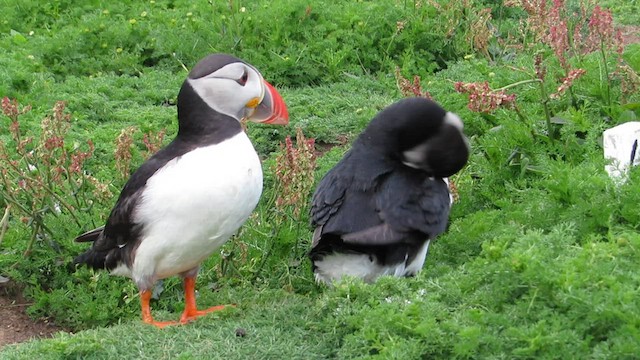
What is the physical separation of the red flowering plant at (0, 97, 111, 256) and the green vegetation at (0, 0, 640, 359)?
0.9 inches

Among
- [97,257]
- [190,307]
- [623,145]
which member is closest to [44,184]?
[97,257]

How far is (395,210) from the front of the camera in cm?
442

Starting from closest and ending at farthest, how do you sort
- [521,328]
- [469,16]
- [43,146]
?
[521,328] < [43,146] < [469,16]

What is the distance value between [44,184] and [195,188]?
145 cm

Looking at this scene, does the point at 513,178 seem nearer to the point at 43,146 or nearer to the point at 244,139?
the point at 244,139

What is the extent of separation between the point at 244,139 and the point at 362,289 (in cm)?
88

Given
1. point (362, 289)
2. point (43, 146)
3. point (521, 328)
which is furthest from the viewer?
point (43, 146)

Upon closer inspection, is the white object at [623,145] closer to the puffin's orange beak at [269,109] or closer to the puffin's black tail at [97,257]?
the puffin's orange beak at [269,109]

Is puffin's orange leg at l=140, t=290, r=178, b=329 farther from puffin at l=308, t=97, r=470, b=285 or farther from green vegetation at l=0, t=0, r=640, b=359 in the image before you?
puffin at l=308, t=97, r=470, b=285

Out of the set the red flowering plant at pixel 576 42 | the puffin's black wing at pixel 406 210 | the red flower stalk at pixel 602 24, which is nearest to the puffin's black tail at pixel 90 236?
the puffin's black wing at pixel 406 210

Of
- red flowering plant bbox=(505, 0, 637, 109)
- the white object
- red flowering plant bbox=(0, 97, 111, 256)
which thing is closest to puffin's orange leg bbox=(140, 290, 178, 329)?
red flowering plant bbox=(0, 97, 111, 256)

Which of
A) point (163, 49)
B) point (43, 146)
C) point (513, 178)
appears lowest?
point (163, 49)

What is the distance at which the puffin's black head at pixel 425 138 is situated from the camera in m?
4.54

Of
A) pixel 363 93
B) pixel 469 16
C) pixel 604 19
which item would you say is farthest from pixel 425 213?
pixel 469 16
